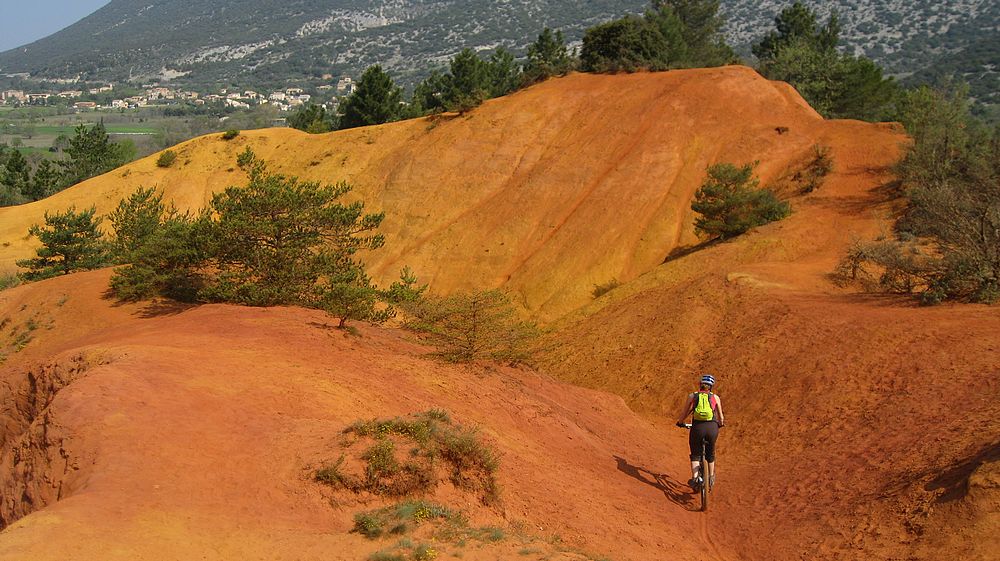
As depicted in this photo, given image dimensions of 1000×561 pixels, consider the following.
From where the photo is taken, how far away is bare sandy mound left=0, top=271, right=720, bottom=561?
6.68 metres

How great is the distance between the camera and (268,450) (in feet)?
27.1

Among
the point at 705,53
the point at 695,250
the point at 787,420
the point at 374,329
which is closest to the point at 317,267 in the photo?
the point at 374,329

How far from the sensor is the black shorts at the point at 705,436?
10320 millimetres

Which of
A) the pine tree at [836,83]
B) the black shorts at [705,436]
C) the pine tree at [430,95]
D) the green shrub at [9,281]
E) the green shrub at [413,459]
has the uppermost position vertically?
the green shrub at [413,459]

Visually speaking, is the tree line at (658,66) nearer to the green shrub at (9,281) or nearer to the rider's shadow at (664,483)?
the green shrub at (9,281)

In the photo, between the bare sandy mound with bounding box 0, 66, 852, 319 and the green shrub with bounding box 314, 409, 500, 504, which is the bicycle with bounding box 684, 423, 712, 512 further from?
the bare sandy mound with bounding box 0, 66, 852, 319

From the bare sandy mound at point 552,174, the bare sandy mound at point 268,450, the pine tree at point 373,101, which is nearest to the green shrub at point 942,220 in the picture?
the bare sandy mound at point 552,174

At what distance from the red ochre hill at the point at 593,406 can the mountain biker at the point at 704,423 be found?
1.83 feet

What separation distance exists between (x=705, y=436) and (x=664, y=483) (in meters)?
1.33

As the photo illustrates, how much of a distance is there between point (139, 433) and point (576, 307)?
19.0 metres

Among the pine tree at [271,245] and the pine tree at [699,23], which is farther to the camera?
the pine tree at [699,23]

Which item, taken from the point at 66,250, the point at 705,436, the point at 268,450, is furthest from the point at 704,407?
the point at 66,250

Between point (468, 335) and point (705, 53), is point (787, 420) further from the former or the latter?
point (705, 53)

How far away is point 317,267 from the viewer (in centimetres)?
1744
